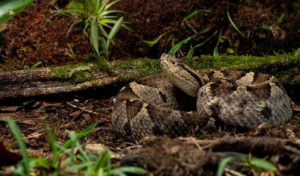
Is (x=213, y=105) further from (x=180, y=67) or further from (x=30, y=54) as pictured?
(x=30, y=54)

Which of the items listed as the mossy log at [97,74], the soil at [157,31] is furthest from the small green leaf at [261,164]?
the soil at [157,31]

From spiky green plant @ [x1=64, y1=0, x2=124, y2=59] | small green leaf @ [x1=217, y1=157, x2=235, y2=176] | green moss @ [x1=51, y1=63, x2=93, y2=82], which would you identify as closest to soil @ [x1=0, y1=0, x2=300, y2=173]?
spiky green plant @ [x1=64, y1=0, x2=124, y2=59]

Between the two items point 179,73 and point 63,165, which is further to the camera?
point 179,73

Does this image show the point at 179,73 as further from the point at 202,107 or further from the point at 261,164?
the point at 261,164

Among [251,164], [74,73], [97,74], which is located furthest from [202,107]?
[251,164]

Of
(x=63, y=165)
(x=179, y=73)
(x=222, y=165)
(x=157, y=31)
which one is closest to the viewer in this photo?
(x=222, y=165)

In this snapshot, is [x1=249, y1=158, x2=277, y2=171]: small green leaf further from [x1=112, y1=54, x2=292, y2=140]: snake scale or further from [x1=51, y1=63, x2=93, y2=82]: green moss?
[x1=51, y1=63, x2=93, y2=82]: green moss
